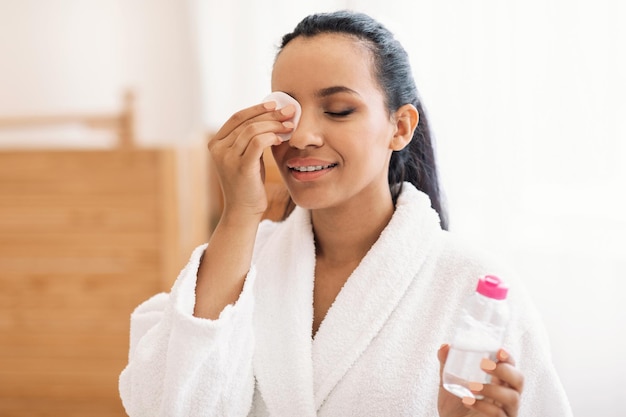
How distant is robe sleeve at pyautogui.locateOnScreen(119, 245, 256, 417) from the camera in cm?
82

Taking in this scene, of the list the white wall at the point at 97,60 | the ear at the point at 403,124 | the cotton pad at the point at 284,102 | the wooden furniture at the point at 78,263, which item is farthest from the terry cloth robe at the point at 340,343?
the white wall at the point at 97,60

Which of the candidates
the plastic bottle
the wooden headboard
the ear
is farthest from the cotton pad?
the wooden headboard

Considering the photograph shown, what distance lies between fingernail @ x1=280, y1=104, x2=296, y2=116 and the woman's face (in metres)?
0.02

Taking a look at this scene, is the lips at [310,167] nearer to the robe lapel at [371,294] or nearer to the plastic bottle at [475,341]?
the robe lapel at [371,294]

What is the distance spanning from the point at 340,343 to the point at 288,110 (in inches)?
13.3

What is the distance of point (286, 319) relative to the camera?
950mm

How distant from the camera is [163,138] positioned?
123 inches

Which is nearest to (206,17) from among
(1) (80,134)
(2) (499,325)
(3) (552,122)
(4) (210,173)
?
(4) (210,173)

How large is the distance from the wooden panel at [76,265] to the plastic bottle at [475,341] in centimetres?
102

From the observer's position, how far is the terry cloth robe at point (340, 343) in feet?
2.79

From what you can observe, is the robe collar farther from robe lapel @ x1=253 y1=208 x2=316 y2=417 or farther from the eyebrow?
the eyebrow

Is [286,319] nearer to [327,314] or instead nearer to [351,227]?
[327,314]

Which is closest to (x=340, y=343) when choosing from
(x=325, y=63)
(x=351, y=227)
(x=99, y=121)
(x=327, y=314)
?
(x=327, y=314)

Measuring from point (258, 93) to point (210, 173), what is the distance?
1.55 ft
